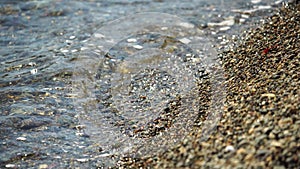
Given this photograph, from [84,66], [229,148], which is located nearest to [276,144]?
[229,148]

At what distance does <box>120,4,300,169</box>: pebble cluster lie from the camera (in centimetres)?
324

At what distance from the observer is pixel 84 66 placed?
20.7 ft

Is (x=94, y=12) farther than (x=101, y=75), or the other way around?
(x=94, y=12)

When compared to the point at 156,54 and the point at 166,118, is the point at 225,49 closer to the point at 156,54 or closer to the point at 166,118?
the point at 156,54

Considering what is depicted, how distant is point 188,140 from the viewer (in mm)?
3928

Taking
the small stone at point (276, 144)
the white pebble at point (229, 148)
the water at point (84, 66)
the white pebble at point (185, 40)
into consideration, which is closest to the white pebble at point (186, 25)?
the water at point (84, 66)

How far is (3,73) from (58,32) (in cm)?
164

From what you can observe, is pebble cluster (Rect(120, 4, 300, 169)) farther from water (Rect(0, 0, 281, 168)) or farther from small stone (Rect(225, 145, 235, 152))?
water (Rect(0, 0, 281, 168))

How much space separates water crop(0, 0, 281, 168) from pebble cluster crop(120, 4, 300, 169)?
42 cm

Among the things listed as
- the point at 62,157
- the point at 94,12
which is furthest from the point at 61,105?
the point at 94,12

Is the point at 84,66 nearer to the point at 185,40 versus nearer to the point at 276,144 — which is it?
the point at 185,40

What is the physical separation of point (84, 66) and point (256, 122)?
335 centimetres

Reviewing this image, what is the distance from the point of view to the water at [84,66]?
466cm

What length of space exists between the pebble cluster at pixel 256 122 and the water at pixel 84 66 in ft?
1.36
